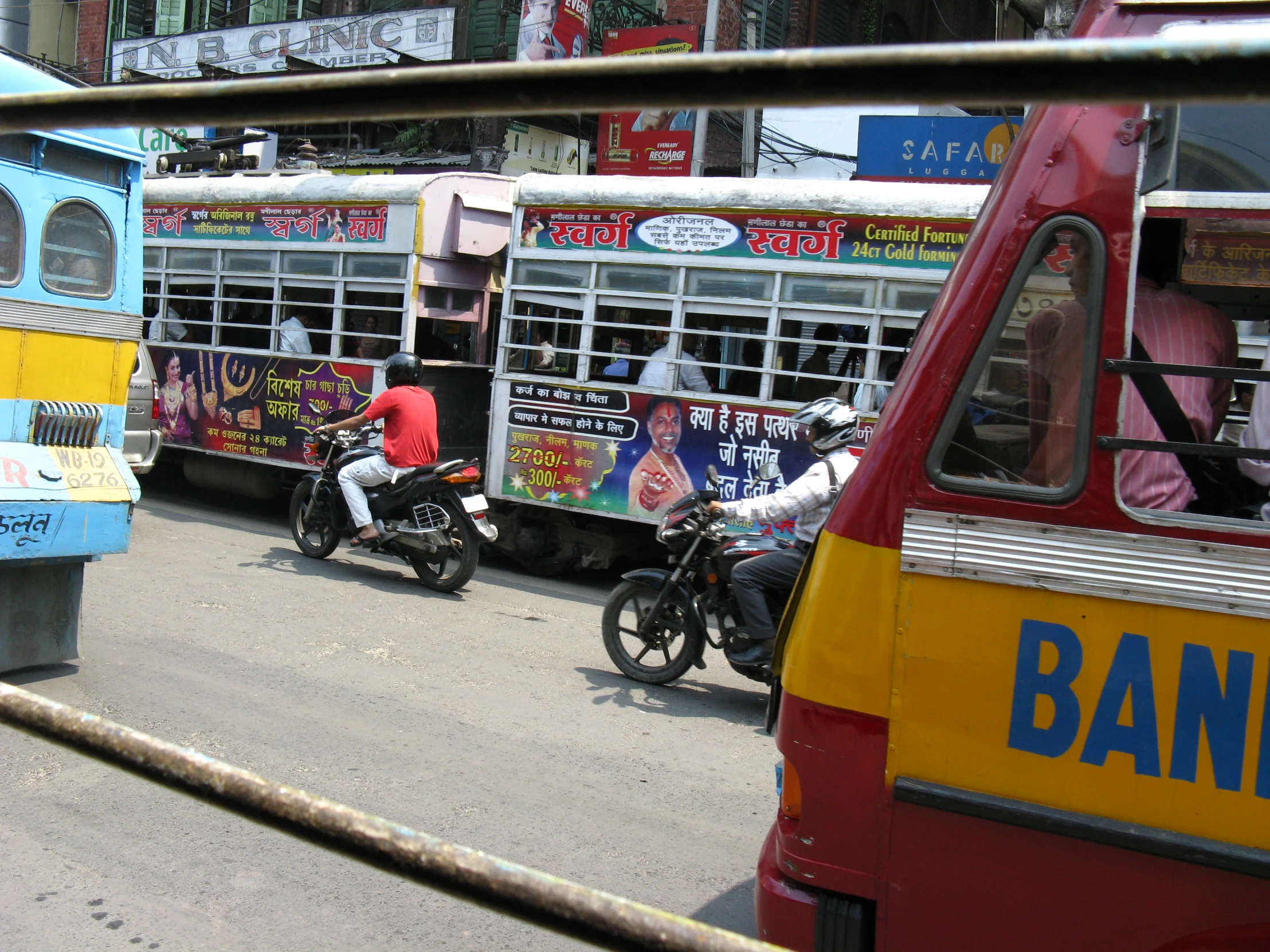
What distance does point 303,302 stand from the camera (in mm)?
9891

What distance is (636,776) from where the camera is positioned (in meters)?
4.59

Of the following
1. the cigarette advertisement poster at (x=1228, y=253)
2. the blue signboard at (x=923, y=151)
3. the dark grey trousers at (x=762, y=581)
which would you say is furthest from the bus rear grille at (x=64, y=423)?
the blue signboard at (x=923, y=151)

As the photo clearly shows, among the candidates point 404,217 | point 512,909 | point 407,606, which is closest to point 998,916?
point 512,909

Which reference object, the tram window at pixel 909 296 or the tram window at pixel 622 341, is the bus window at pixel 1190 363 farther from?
the tram window at pixel 622 341

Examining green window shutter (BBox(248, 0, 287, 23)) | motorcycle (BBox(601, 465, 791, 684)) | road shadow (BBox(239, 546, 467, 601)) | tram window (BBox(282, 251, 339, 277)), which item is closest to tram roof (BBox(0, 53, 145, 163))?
motorcycle (BBox(601, 465, 791, 684))

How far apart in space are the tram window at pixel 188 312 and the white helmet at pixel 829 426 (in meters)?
7.40

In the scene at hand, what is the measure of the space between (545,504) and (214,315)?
429 cm

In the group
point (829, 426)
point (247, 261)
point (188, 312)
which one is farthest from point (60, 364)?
point (188, 312)

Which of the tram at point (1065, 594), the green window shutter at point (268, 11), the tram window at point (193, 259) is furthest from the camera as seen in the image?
the green window shutter at point (268, 11)

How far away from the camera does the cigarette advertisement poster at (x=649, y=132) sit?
1382cm

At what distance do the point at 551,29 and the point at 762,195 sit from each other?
312 inches

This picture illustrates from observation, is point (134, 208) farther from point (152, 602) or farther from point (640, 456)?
point (640, 456)

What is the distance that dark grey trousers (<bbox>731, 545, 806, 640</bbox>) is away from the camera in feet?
17.4

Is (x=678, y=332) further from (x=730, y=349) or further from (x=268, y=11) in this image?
(x=268, y=11)
